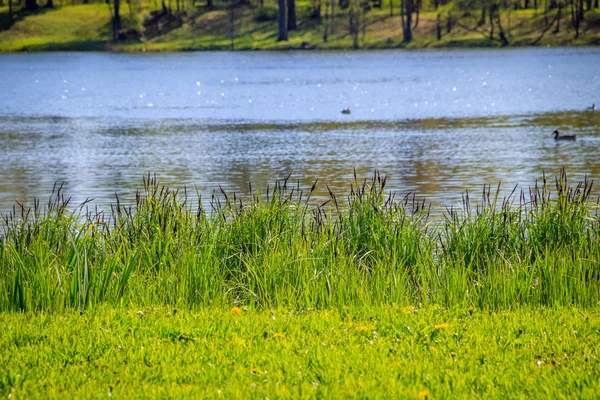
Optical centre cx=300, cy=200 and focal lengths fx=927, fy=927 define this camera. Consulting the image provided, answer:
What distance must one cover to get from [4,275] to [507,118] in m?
38.3

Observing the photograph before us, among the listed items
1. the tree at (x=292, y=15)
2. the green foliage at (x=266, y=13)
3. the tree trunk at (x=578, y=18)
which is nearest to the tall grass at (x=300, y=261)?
the tree trunk at (x=578, y=18)

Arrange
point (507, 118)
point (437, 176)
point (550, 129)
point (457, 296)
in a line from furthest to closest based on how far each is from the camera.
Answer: point (507, 118) → point (550, 129) → point (437, 176) → point (457, 296)

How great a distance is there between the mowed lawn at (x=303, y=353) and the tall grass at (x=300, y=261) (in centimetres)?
58

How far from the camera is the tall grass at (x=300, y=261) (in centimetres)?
1075

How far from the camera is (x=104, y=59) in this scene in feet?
434

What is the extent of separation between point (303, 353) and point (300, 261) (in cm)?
289

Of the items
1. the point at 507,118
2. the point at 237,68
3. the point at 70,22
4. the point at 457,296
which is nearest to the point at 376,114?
the point at 507,118

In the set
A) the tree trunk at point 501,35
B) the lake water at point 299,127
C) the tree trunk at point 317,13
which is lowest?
the lake water at point 299,127

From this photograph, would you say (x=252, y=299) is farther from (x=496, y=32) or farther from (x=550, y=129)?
(x=496, y=32)

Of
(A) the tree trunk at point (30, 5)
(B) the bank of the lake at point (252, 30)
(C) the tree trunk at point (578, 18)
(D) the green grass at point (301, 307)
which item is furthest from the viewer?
(A) the tree trunk at point (30, 5)

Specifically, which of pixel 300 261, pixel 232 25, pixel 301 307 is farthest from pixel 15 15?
pixel 301 307

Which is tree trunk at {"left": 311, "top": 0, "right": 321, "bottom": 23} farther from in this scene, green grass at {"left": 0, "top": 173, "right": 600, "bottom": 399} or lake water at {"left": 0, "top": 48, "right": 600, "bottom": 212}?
green grass at {"left": 0, "top": 173, "right": 600, "bottom": 399}

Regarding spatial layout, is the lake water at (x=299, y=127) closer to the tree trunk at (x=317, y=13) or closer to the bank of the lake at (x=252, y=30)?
the bank of the lake at (x=252, y=30)

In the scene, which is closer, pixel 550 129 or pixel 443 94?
pixel 550 129
